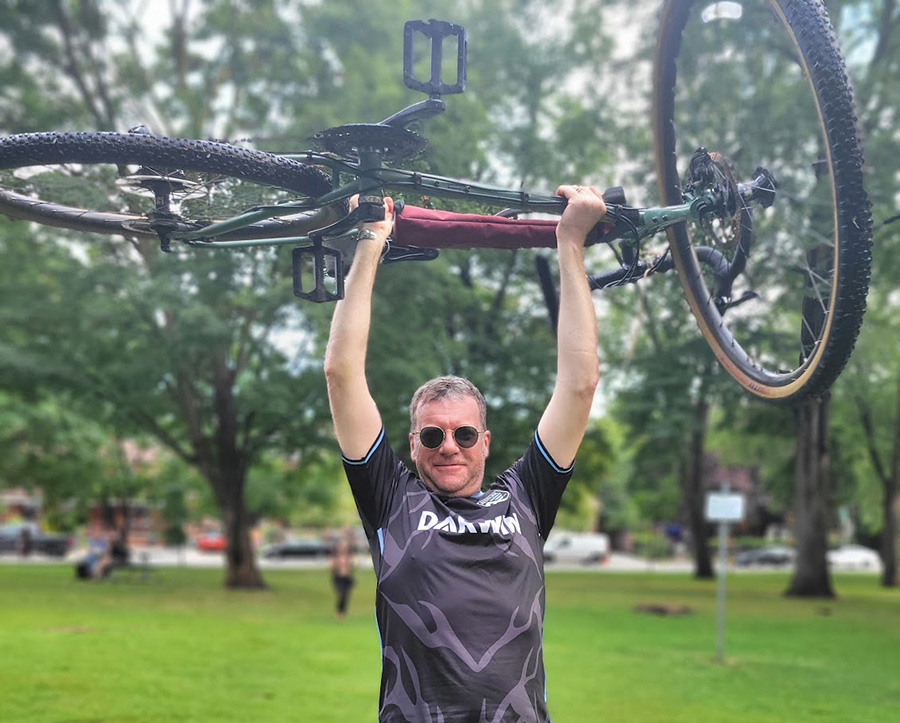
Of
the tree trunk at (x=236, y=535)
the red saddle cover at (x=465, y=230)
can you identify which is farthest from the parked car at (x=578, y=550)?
the red saddle cover at (x=465, y=230)

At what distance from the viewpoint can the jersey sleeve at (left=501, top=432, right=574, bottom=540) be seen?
10.6 ft

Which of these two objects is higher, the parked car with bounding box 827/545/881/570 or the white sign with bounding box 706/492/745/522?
→ the white sign with bounding box 706/492/745/522

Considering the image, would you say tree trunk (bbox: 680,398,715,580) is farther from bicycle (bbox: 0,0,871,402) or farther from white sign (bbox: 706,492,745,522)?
bicycle (bbox: 0,0,871,402)

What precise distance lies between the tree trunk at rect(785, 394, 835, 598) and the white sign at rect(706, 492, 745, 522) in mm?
13510

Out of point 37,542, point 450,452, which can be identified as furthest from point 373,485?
point 37,542

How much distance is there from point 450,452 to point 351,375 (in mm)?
386

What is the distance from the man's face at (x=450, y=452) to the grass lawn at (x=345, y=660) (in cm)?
749

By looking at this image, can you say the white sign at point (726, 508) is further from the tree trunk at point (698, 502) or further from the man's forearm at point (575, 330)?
the tree trunk at point (698, 502)

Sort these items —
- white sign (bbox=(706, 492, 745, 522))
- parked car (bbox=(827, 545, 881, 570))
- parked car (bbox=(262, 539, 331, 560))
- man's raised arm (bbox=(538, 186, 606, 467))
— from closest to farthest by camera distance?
man's raised arm (bbox=(538, 186, 606, 467))
white sign (bbox=(706, 492, 745, 522))
parked car (bbox=(262, 539, 331, 560))
parked car (bbox=(827, 545, 881, 570))

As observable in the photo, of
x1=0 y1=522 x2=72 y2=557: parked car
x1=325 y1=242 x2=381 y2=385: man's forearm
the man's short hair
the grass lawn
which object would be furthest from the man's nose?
x1=0 y1=522 x2=72 y2=557: parked car

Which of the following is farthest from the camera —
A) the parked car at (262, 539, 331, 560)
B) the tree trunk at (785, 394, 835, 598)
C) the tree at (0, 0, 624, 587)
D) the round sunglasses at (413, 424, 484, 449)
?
the parked car at (262, 539, 331, 560)

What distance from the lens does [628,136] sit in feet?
80.6

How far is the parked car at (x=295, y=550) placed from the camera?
59.7 metres

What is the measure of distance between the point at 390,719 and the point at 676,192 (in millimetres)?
3003
